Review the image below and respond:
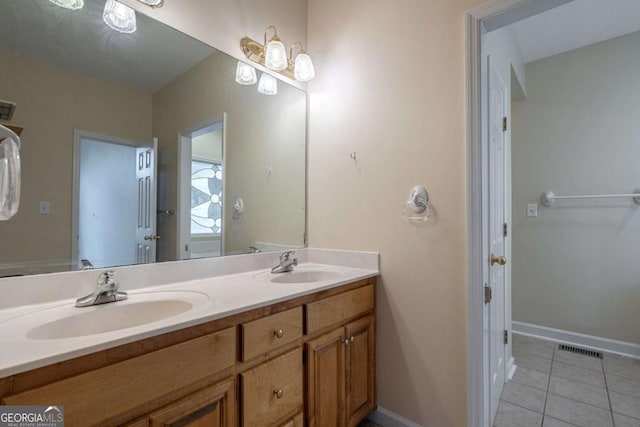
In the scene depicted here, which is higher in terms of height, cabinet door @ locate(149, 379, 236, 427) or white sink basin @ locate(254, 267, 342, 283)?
white sink basin @ locate(254, 267, 342, 283)

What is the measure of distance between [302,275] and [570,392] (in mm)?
1910

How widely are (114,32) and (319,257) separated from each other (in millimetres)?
1522

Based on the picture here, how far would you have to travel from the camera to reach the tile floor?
1654 millimetres

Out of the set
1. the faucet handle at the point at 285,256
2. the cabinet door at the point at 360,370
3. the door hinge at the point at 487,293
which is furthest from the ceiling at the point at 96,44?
the door hinge at the point at 487,293

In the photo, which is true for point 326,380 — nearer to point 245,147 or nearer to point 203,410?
point 203,410

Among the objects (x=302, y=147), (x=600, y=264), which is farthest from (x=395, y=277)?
(x=600, y=264)

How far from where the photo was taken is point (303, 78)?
1.86 meters

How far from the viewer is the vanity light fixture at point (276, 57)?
170 centimetres

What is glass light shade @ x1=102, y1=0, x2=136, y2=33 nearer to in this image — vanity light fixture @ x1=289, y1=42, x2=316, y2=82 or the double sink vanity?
vanity light fixture @ x1=289, y1=42, x2=316, y2=82

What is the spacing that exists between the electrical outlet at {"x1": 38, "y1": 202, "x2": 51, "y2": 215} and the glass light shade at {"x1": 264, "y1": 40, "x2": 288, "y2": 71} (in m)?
1.27

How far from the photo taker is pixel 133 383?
2.39 ft

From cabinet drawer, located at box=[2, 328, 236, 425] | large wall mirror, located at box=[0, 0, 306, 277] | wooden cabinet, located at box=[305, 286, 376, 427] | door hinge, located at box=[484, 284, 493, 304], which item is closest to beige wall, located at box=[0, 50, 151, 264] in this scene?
large wall mirror, located at box=[0, 0, 306, 277]

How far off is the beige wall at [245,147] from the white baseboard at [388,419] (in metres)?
1.08

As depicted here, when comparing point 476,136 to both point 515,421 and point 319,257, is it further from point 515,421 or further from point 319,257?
point 515,421
